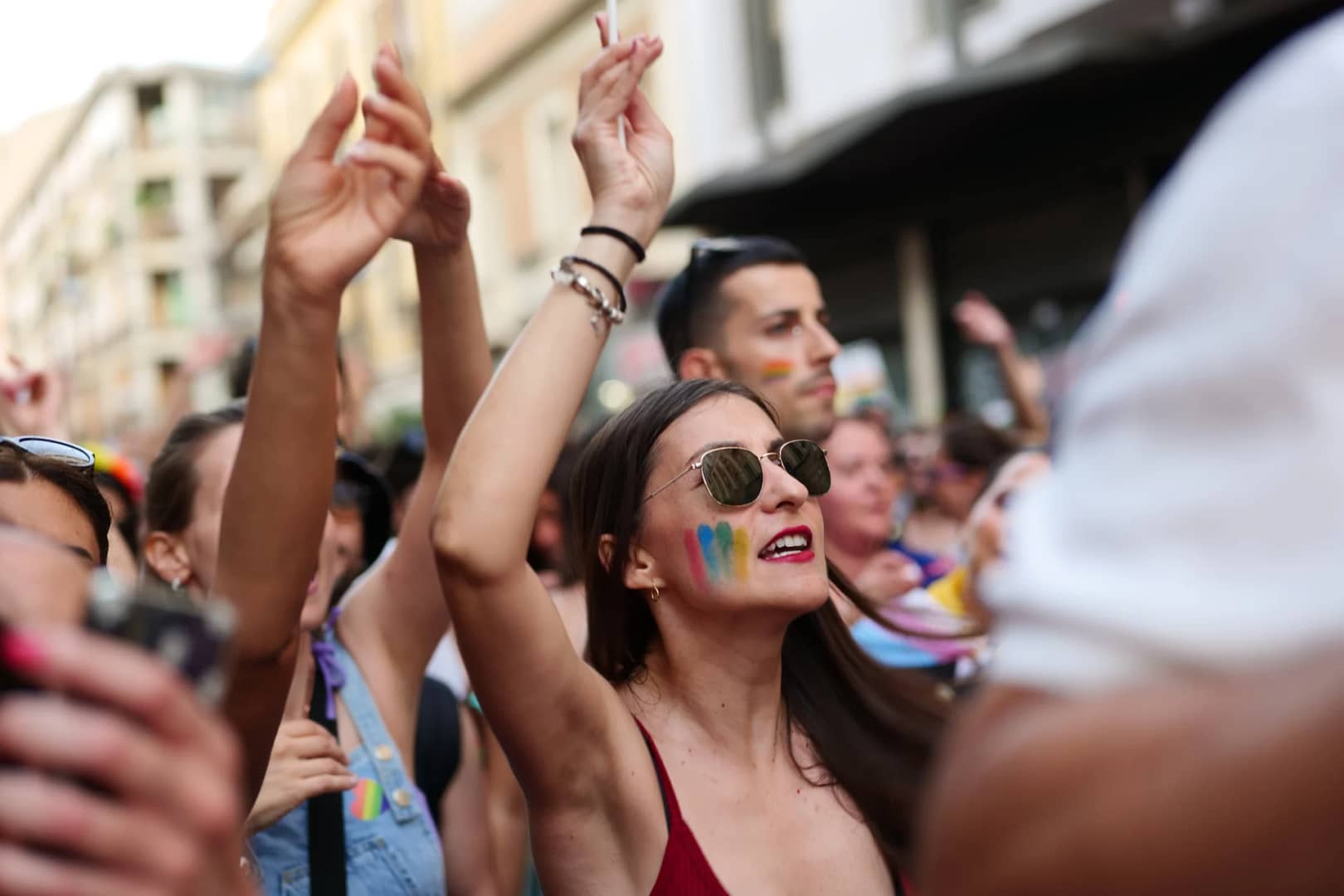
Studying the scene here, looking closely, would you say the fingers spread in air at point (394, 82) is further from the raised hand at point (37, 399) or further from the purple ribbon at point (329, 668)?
the raised hand at point (37, 399)

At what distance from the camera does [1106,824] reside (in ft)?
2.52

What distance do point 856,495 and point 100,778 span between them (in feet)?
10.7

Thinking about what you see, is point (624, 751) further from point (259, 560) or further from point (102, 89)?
point (102, 89)

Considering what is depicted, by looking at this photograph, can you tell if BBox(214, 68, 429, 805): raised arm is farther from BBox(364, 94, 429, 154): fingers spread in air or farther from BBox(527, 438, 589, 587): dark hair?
BBox(527, 438, 589, 587): dark hair

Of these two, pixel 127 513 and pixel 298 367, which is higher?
pixel 127 513

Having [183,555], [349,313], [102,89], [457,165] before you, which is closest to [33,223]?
[102,89]

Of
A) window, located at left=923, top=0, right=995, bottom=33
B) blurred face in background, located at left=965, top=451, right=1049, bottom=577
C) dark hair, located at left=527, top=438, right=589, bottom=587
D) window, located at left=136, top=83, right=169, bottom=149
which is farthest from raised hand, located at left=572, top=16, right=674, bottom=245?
window, located at left=136, top=83, right=169, bottom=149

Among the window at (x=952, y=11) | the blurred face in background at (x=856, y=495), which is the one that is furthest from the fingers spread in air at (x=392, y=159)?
the window at (x=952, y=11)

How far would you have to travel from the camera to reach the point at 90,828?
0.84 meters

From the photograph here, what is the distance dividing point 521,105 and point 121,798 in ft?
63.6

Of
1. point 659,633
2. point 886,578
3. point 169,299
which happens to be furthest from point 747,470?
point 169,299

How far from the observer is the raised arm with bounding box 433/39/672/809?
5.77ft

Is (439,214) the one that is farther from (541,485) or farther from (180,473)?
(180,473)

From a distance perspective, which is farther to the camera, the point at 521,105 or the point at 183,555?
the point at 521,105
